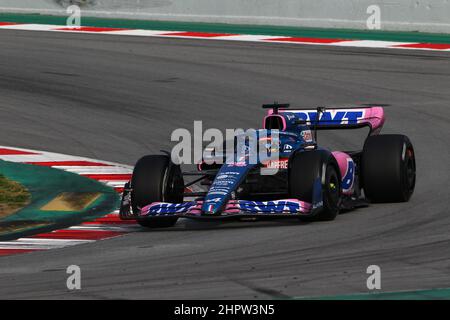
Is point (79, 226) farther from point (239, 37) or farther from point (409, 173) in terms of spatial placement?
point (239, 37)

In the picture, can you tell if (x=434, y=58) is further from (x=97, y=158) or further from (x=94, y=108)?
Result: (x=97, y=158)

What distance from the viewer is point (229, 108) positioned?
19.3 m

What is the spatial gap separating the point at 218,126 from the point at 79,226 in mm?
5633

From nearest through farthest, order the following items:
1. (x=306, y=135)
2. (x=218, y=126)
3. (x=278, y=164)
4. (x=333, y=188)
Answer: (x=333, y=188) < (x=278, y=164) < (x=306, y=135) < (x=218, y=126)

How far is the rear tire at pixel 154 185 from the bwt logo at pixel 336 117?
2.01 metres

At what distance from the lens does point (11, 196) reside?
14.3 m

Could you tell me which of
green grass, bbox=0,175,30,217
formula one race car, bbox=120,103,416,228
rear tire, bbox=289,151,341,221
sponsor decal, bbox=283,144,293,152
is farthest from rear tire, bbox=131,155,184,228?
green grass, bbox=0,175,30,217

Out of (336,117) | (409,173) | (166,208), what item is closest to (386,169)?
(409,173)

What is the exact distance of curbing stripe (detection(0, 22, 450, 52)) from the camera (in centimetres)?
2300

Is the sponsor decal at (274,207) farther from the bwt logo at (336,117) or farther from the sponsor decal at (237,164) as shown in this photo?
the bwt logo at (336,117)

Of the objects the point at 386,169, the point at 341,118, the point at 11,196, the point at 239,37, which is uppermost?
the point at 239,37

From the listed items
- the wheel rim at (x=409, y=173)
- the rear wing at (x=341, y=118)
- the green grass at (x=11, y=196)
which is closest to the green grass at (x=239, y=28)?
the rear wing at (x=341, y=118)

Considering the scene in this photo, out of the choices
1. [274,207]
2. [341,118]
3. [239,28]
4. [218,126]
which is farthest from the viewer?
[239,28]

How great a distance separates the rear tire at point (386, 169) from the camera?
518 inches
